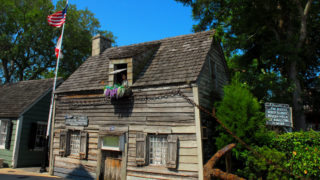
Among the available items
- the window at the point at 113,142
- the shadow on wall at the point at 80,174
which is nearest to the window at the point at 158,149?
the window at the point at 113,142

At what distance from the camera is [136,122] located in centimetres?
930

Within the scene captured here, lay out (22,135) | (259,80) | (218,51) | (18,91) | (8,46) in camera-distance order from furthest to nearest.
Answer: (8,46), (18,91), (22,135), (259,80), (218,51)

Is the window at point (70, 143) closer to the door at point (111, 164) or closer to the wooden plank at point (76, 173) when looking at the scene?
the wooden plank at point (76, 173)

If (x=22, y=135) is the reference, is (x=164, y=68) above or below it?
above

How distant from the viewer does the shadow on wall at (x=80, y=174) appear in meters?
10.3

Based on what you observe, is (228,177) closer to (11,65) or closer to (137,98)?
(137,98)

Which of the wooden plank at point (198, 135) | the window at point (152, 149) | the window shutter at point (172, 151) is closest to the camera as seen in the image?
the wooden plank at point (198, 135)

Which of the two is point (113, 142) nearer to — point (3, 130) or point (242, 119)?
point (242, 119)

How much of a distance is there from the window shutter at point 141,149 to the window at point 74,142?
3.82m

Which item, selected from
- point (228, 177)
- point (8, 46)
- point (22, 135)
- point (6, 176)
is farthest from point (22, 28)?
point (228, 177)

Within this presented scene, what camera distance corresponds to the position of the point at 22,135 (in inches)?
549

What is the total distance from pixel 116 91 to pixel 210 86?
4.09 meters

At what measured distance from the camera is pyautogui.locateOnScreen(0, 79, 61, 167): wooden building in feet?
45.2

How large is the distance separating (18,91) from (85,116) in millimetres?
9556
